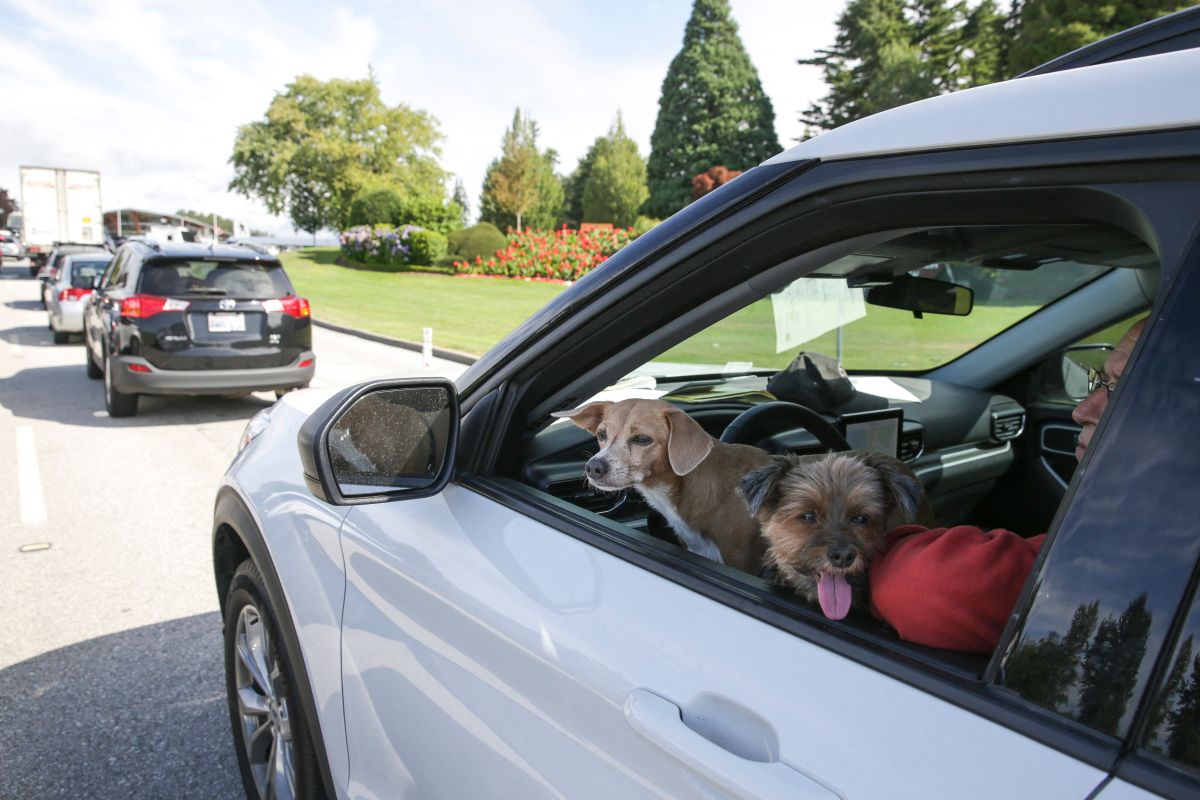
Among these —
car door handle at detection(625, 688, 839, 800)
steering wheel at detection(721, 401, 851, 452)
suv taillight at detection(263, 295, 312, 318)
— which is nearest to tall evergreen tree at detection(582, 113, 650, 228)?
suv taillight at detection(263, 295, 312, 318)

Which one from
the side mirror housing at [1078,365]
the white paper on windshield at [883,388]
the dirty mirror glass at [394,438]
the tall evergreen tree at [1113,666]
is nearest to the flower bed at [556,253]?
the white paper on windshield at [883,388]

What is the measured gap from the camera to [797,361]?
347 centimetres

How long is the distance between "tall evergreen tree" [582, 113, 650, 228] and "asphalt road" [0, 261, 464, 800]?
60.4 meters

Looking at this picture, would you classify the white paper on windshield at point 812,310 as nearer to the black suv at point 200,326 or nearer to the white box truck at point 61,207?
the black suv at point 200,326

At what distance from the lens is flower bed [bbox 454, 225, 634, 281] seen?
31156 millimetres

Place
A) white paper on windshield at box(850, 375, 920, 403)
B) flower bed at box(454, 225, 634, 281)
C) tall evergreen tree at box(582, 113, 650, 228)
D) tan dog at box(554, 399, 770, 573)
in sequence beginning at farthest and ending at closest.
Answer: tall evergreen tree at box(582, 113, 650, 228) → flower bed at box(454, 225, 634, 281) → white paper on windshield at box(850, 375, 920, 403) → tan dog at box(554, 399, 770, 573)

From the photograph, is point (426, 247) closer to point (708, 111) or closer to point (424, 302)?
point (424, 302)

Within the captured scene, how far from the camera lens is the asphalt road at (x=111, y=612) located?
10.2 ft

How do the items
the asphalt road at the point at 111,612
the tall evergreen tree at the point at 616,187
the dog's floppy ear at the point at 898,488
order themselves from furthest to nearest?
the tall evergreen tree at the point at 616,187, the asphalt road at the point at 111,612, the dog's floppy ear at the point at 898,488

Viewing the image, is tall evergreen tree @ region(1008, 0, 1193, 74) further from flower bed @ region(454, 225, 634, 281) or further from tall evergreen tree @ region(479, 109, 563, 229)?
tall evergreen tree @ region(479, 109, 563, 229)

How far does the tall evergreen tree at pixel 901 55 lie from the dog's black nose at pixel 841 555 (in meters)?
41.6

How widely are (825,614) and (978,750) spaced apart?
0.41 m

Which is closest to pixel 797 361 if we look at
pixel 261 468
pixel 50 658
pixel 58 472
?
pixel 261 468

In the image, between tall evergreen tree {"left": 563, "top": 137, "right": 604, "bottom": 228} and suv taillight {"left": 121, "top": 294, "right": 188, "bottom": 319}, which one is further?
tall evergreen tree {"left": 563, "top": 137, "right": 604, "bottom": 228}
